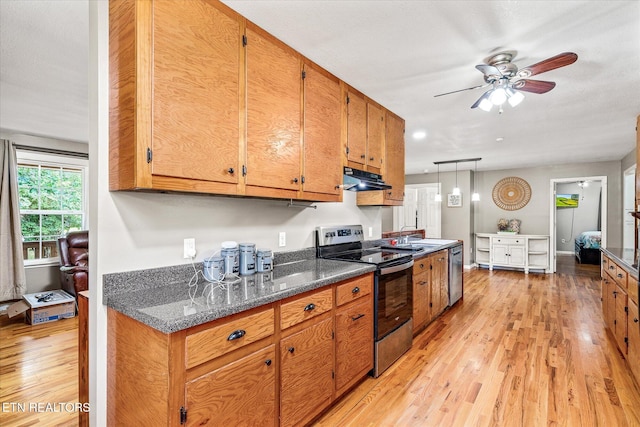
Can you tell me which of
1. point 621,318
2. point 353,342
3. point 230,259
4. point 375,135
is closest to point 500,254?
point 621,318

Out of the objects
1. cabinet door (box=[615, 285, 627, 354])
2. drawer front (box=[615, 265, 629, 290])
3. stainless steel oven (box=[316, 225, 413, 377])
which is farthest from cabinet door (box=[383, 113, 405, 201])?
cabinet door (box=[615, 285, 627, 354])

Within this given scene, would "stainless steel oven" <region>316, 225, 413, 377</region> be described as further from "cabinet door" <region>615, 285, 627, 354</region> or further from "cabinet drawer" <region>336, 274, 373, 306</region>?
"cabinet door" <region>615, 285, 627, 354</region>

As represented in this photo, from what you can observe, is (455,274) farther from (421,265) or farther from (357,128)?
(357,128)

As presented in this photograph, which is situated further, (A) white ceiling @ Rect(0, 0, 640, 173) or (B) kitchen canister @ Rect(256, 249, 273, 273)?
(B) kitchen canister @ Rect(256, 249, 273, 273)

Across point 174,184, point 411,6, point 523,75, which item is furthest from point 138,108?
point 523,75

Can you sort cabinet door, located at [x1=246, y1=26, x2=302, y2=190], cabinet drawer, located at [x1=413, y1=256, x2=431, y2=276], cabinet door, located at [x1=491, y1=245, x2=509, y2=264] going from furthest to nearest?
1. cabinet door, located at [x1=491, y1=245, x2=509, y2=264]
2. cabinet drawer, located at [x1=413, y1=256, x2=431, y2=276]
3. cabinet door, located at [x1=246, y1=26, x2=302, y2=190]

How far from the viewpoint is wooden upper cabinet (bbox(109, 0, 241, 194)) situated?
1.39 meters

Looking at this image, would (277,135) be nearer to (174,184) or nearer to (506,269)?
(174,184)

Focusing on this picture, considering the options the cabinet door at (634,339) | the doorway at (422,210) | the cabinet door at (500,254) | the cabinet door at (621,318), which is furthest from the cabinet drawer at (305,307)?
the cabinet door at (500,254)

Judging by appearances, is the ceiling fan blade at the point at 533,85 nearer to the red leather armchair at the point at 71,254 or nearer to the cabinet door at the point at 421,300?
the cabinet door at the point at 421,300

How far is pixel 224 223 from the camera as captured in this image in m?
2.09

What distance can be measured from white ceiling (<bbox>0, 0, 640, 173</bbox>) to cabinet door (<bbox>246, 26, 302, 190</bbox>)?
128 millimetres

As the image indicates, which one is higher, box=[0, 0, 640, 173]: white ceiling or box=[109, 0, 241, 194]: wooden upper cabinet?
box=[0, 0, 640, 173]: white ceiling

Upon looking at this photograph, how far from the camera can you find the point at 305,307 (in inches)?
69.4
